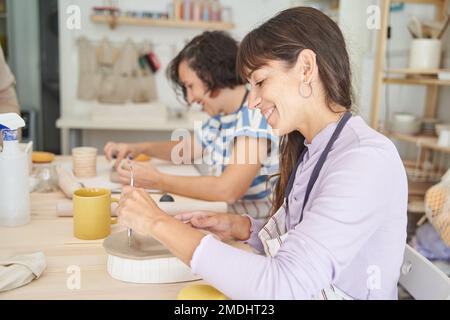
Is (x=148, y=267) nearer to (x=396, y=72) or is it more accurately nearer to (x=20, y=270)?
(x=20, y=270)

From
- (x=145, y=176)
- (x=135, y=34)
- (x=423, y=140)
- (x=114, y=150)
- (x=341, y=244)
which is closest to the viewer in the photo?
(x=341, y=244)

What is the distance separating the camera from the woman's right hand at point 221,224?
1088 millimetres

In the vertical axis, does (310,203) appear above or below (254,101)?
below

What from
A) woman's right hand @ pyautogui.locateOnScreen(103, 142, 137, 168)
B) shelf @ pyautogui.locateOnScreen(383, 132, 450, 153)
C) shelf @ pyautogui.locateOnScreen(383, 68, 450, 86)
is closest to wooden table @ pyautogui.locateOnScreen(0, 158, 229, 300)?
woman's right hand @ pyautogui.locateOnScreen(103, 142, 137, 168)

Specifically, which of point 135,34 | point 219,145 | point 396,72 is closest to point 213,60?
point 219,145

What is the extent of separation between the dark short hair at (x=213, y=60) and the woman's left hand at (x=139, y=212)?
3.17 feet

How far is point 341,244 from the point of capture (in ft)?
2.43

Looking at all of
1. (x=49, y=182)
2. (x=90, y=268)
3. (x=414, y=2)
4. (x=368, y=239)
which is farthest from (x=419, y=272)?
(x=414, y=2)

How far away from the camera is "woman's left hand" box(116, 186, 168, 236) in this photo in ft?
2.72

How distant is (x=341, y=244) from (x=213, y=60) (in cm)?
117

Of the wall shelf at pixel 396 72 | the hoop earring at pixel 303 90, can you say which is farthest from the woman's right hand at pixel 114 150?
the wall shelf at pixel 396 72

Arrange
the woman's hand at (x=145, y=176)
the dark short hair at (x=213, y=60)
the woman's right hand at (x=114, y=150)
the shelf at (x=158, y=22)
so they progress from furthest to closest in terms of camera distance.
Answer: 1. the shelf at (x=158, y=22)
2. the woman's right hand at (x=114, y=150)
3. the dark short hair at (x=213, y=60)
4. the woman's hand at (x=145, y=176)

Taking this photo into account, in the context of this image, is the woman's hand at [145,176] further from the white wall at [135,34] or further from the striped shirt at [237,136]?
the white wall at [135,34]

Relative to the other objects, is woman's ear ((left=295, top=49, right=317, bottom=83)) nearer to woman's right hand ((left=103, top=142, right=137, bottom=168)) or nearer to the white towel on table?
the white towel on table
